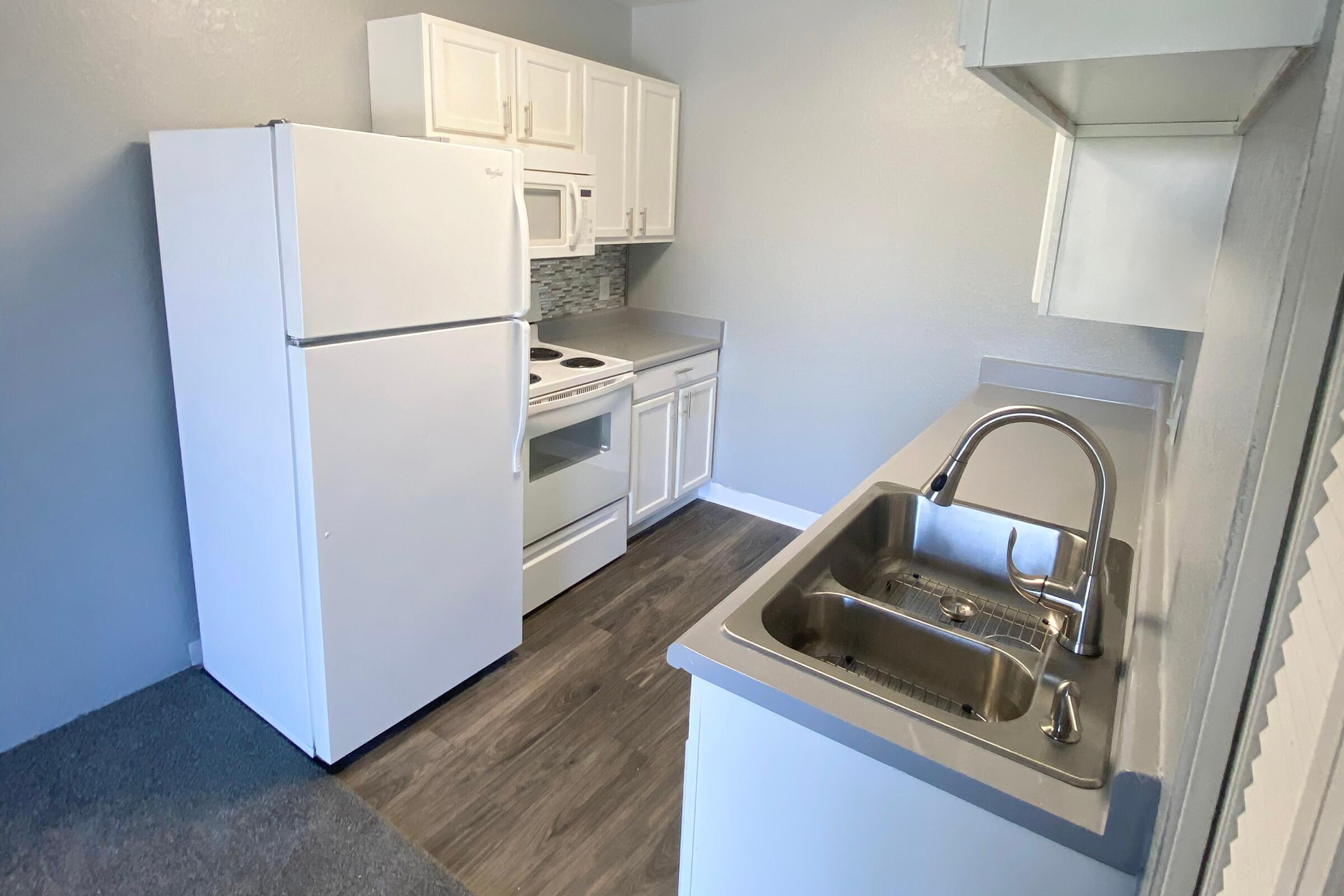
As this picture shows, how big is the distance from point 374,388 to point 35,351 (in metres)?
0.90

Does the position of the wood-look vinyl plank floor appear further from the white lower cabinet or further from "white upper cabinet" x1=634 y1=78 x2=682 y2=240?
"white upper cabinet" x1=634 y1=78 x2=682 y2=240

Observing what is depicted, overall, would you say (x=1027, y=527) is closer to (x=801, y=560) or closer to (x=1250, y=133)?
(x=801, y=560)

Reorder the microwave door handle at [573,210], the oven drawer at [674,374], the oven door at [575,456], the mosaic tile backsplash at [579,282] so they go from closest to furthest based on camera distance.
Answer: the oven door at [575,456] → the microwave door handle at [573,210] → the oven drawer at [674,374] → the mosaic tile backsplash at [579,282]

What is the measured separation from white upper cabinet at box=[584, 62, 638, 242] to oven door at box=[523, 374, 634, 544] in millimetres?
774

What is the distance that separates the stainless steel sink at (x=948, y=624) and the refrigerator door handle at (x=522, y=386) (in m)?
1.11

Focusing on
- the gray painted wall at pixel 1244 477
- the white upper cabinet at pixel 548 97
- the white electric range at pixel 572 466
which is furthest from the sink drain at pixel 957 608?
the white upper cabinet at pixel 548 97

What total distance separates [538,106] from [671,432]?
4.76ft

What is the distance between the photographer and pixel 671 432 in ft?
11.6

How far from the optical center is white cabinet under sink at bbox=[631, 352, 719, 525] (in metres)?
3.33

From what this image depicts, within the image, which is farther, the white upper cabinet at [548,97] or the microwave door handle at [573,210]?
the microwave door handle at [573,210]

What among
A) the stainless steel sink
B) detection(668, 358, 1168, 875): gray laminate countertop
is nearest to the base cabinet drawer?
detection(668, 358, 1168, 875): gray laminate countertop

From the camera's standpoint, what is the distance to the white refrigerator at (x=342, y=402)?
1788mm

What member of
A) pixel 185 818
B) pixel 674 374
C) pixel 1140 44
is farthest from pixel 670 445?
pixel 1140 44

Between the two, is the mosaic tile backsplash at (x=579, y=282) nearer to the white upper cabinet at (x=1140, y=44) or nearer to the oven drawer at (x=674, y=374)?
the oven drawer at (x=674, y=374)
